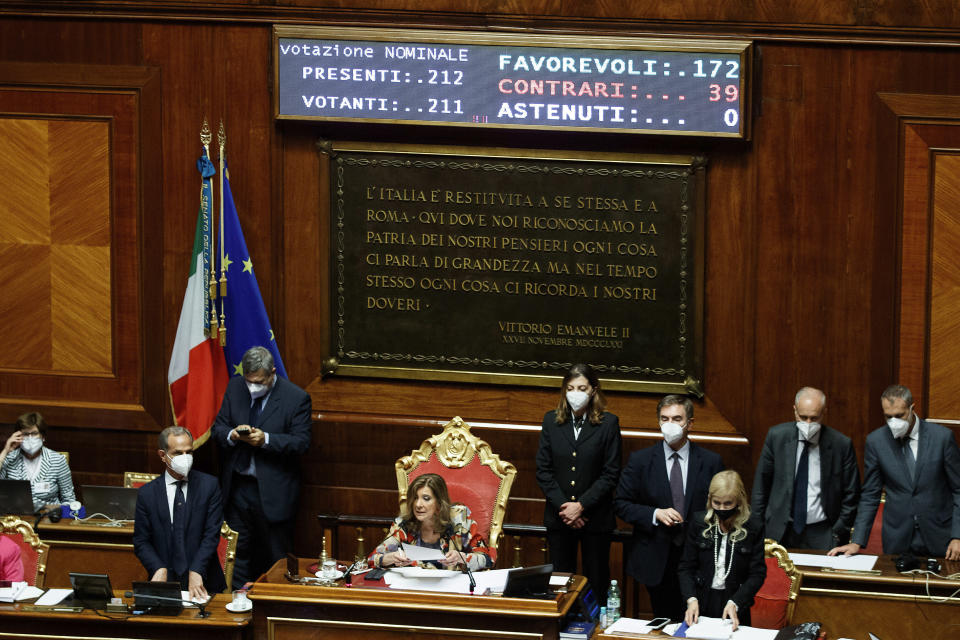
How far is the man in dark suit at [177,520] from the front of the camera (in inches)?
298

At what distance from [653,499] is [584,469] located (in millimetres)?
473

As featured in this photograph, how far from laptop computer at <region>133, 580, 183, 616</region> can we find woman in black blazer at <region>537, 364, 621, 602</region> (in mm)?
2237

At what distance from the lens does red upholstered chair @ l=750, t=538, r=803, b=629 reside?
722cm

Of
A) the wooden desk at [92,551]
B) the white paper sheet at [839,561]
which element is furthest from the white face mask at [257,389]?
the white paper sheet at [839,561]

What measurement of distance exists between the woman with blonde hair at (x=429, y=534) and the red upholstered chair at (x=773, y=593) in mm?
1407

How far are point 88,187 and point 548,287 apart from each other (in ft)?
9.80

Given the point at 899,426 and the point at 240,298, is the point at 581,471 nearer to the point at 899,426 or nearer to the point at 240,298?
the point at 899,426

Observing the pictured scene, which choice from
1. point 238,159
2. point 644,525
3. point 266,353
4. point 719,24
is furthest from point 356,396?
point 719,24

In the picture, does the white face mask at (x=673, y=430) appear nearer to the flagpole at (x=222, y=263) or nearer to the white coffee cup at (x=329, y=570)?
the white coffee cup at (x=329, y=570)

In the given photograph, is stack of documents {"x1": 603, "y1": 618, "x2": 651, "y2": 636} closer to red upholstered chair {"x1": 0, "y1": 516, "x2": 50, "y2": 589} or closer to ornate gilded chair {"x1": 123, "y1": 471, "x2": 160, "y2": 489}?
red upholstered chair {"x1": 0, "y1": 516, "x2": 50, "y2": 589}

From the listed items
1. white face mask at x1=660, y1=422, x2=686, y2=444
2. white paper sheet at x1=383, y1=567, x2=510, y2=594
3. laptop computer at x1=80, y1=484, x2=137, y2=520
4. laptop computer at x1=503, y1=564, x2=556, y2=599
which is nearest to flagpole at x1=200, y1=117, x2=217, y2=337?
laptop computer at x1=80, y1=484, x2=137, y2=520

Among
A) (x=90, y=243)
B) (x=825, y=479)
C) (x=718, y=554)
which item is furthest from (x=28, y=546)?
(x=825, y=479)

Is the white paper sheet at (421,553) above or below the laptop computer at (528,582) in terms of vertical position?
above

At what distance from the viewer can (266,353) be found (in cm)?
862
